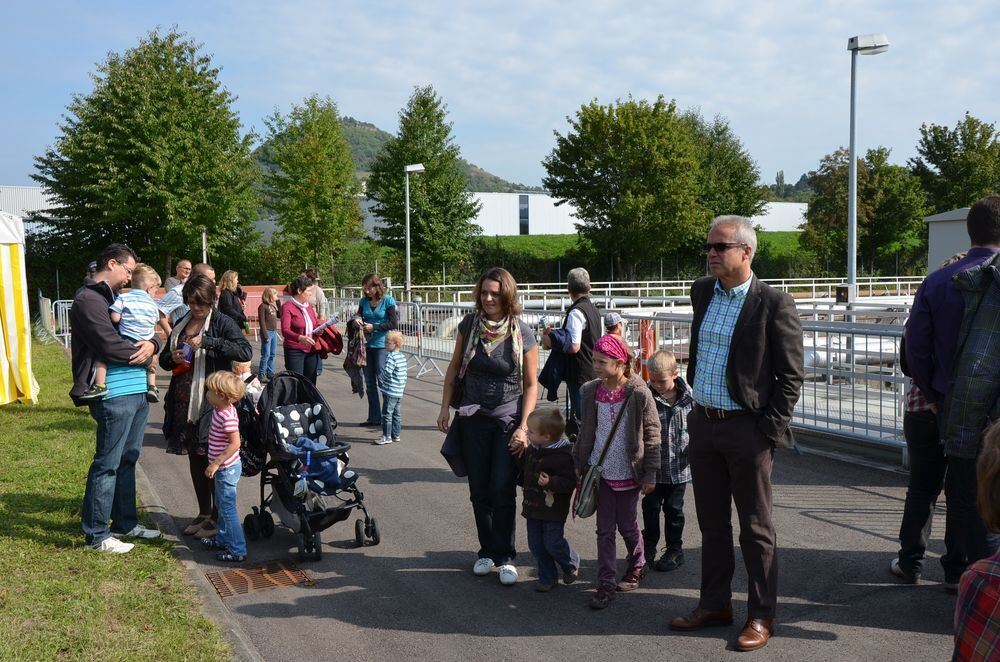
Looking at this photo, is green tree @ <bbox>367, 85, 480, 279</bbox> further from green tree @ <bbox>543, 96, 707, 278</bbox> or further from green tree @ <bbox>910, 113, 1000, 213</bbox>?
green tree @ <bbox>910, 113, 1000, 213</bbox>

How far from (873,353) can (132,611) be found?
697 centimetres

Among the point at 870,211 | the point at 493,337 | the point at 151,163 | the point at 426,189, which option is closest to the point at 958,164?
the point at 870,211

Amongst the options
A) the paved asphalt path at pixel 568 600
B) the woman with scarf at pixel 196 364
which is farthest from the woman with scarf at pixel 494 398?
the woman with scarf at pixel 196 364

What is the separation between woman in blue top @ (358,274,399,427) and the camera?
10.2m

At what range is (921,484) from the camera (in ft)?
16.5

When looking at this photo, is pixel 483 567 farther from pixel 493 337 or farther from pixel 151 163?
pixel 151 163

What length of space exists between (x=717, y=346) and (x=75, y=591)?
4057mm

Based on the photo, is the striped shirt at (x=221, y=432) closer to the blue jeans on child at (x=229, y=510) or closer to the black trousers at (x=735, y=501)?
the blue jeans on child at (x=229, y=510)

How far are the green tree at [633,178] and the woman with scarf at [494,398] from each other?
42687mm

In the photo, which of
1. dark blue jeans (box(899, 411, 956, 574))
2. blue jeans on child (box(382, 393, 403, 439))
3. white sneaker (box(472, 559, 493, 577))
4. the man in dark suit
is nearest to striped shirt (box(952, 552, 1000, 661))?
the man in dark suit

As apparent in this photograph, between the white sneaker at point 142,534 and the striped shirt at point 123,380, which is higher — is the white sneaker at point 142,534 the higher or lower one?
the lower one

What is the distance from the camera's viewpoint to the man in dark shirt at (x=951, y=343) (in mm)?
4559

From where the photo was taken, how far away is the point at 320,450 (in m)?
5.80

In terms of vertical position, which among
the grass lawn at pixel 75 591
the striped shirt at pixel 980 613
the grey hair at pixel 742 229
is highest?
the grey hair at pixel 742 229
